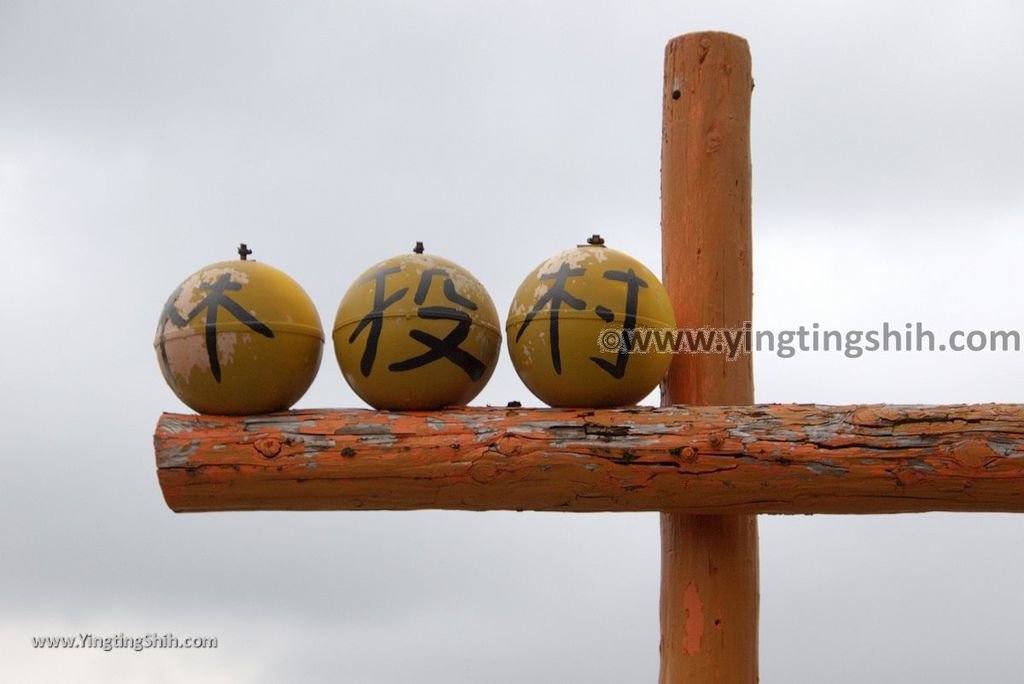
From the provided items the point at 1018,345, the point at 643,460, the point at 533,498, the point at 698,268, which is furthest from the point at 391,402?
the point at 1018,345

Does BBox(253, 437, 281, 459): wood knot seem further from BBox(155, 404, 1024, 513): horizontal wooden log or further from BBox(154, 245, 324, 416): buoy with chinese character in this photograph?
BBox(154, 245, 324, 416): buoy with chinese character

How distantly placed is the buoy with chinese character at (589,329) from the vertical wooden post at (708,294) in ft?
1.16

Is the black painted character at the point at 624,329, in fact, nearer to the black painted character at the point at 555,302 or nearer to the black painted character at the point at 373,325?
the black painted character at the point at 555,302

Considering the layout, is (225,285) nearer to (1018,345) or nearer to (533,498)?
(533,498)

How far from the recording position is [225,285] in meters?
4.43

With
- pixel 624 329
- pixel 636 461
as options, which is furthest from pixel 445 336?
pixel 636 461

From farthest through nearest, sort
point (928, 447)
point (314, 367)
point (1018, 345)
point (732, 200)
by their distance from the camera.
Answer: point (1018, 345)
point (732, 200)
point (314, 367)
point (928, 447)

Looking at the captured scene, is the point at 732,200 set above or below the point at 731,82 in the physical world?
below

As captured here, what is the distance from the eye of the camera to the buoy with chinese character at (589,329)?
434 centimetres

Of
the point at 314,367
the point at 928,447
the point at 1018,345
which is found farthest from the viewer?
the point at 1018,345

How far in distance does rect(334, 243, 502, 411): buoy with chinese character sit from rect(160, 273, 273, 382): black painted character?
0.31 m

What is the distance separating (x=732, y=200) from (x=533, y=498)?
1.45 metres

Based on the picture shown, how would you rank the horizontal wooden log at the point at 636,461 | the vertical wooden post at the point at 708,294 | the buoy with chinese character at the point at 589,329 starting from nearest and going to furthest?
the horizontal wooden log at the point at 636,461 → the buoy with chinese character at the point at 589,329 → the vertical wooden post at the point at 708,294

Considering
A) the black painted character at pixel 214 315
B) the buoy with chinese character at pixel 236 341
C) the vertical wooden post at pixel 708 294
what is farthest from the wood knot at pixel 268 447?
the vertical wooden post at pixel 708 294
